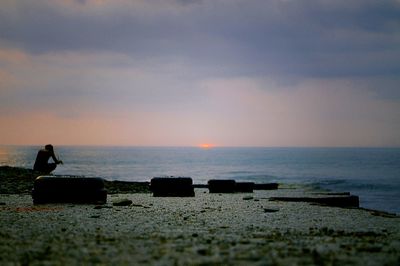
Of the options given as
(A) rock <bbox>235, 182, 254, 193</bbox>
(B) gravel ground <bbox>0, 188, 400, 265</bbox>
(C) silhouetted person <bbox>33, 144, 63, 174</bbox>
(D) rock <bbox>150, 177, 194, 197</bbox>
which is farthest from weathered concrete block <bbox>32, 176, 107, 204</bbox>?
(A) rock <bbox>235, 182, 254, 193</bbox>

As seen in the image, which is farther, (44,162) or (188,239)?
(44,162)

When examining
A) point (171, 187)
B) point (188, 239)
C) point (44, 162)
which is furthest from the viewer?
point (44, 162)

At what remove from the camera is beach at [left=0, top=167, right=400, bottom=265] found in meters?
5.49

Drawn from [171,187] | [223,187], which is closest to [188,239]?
[171,187]

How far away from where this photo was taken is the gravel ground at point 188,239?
549 cm

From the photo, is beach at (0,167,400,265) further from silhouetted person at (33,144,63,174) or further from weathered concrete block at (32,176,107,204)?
silhouetted person at (33,144,63,174)

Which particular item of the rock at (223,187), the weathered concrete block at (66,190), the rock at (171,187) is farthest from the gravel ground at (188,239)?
the rock at (223,187)

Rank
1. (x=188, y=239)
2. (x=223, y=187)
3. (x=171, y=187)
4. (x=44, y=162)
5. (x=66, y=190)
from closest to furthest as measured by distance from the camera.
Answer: (x=188, y=239), (x=66, y=190), (x=171, y=187), (x=223, y=187), (x=44, y=162)

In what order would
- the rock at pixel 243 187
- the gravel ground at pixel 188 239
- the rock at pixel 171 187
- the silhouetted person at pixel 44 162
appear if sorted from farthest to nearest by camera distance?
1. the rock at pixel 243 187
2. the silhouetted person at pixel 44 162
3. the rock at pixel 171 187
4. the gravel ground at pixel 188 239

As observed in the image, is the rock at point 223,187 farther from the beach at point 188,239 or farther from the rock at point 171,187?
the beach at point 188,239

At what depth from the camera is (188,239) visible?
718 cm

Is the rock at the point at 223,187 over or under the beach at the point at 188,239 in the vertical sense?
under

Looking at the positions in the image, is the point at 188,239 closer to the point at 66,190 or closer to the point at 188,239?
the point at 188,239

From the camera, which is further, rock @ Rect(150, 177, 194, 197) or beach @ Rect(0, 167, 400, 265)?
rock @ Rect(150, 177, 194, 197)
